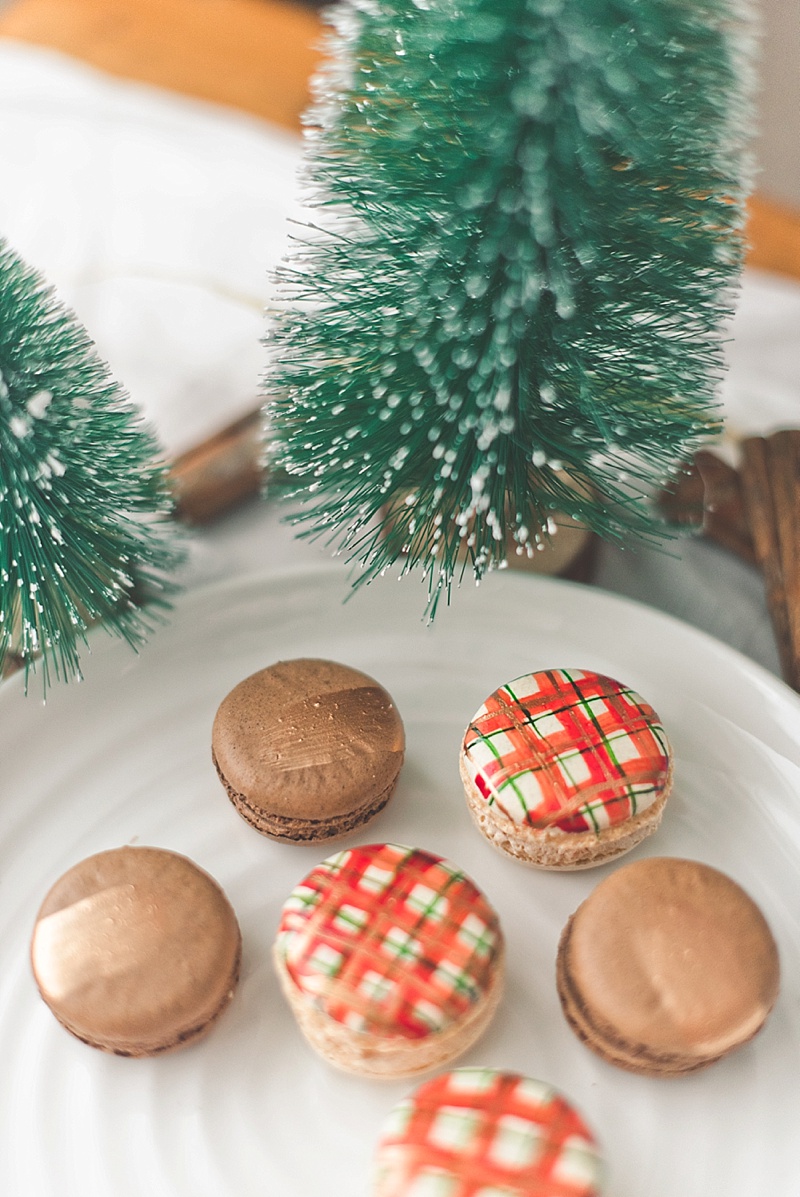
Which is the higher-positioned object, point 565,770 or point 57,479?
point 57,479

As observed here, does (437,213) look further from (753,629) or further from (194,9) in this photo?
(194,9)

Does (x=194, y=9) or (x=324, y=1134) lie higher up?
(x=194, y=9)

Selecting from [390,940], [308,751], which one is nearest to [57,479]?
[308,751]

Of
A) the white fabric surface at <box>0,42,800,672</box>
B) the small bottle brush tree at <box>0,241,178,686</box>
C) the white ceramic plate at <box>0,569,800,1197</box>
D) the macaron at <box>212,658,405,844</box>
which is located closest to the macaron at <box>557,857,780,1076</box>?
the white ceramic plate at <box>0,569,800,1197</box>

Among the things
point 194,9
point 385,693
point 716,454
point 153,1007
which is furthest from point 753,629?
point 194,9

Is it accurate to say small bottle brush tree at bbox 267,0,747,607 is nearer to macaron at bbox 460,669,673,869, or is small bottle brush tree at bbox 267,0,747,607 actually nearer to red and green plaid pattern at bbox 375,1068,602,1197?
macaron at bbox 460,669,673,869

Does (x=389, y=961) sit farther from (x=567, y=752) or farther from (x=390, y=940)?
(x=567, y=752)
